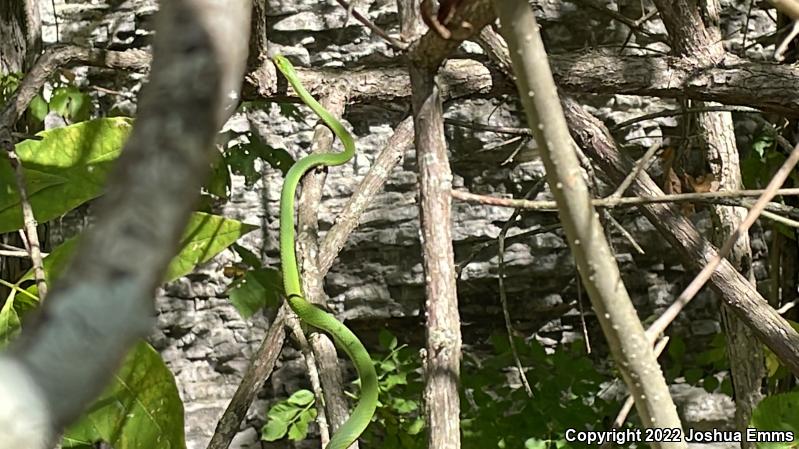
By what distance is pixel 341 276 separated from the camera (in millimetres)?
1816

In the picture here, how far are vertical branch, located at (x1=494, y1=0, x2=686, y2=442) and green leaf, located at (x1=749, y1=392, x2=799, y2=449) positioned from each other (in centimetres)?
44

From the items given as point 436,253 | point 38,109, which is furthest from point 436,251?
point 38,109

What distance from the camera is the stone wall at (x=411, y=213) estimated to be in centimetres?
173

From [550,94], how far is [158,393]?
1.98ft

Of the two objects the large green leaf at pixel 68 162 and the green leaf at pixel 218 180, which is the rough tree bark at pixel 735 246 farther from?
the large green leaf at pixel 68 162

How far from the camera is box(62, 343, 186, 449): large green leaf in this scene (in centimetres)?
85

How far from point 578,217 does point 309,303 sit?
0.58m

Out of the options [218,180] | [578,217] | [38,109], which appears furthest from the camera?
[38,109]

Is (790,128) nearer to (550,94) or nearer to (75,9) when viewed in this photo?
(550,94)

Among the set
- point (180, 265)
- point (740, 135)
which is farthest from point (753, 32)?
point (180, 265)

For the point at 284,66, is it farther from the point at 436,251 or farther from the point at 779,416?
the point at 779,416

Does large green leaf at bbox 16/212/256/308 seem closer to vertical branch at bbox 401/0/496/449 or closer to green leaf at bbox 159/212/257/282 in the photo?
green leaf at bbox 159/212/257/282

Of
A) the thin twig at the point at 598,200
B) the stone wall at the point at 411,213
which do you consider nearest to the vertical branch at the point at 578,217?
the thin twig at the point at 598,200

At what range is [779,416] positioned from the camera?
0.83 meters
